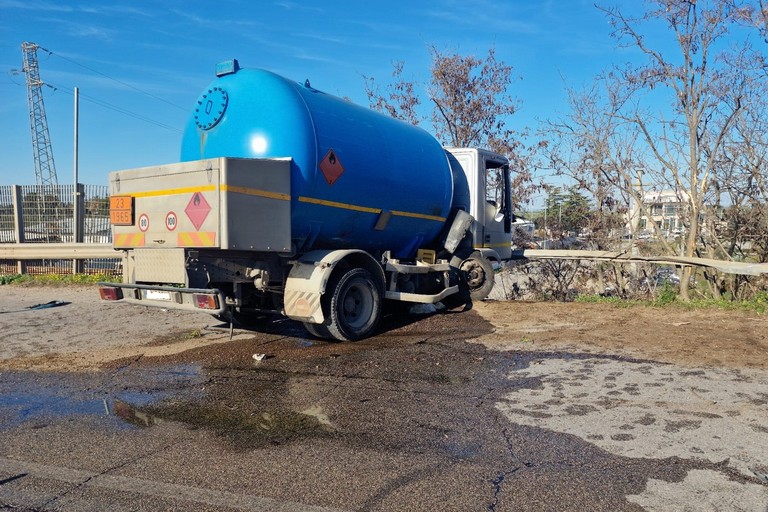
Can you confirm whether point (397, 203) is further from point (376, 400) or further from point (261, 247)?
point (376, 400)

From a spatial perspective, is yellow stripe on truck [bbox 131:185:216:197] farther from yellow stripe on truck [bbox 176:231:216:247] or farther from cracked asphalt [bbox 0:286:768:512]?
cracked asphalt [bbox 0:286:768:512]

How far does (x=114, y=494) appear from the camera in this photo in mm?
3451

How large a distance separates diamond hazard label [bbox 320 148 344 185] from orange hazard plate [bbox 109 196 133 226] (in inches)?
92.5

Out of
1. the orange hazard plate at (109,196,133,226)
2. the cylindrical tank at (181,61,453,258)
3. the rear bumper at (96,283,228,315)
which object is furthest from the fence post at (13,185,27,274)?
the orange hazard plate at (109,196,133,226)

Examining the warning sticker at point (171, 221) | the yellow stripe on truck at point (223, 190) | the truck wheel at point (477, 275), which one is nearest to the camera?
the yellow stripe on truck at point (223, 190)

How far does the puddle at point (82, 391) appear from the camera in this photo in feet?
16.7

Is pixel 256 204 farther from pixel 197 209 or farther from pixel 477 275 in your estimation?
pixel 477 275

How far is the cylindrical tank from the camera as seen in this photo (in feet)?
23.5

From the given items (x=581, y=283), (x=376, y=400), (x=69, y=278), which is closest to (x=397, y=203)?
(x=376, y=400)

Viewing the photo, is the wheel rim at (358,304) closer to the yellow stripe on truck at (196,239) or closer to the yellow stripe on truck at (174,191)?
the yellow stripe on truck at (196,239)

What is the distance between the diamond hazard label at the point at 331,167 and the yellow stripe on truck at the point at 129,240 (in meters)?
2.33

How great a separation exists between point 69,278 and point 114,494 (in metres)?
12.9

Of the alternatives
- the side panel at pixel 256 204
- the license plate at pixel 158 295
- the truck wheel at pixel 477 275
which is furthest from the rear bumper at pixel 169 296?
the truck wheel at pixel 477 275

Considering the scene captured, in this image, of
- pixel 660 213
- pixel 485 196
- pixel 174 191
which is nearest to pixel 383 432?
pixel 174 191
